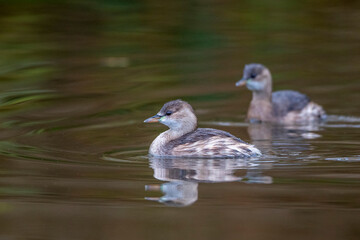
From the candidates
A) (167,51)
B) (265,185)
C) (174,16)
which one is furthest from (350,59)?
(265,185)

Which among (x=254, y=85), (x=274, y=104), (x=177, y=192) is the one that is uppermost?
(x=254, y=85)

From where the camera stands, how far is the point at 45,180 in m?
8.02

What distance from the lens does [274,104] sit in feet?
43.4

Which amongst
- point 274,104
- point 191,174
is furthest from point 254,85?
point 191,174

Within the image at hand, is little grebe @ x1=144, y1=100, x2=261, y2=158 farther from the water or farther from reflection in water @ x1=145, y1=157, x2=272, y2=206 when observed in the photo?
the water

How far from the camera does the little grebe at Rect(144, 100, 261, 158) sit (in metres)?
9.17

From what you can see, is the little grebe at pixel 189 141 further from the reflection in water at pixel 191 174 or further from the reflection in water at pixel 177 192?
the reflection in water at pixel 177 192

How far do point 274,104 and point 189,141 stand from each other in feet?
13.6

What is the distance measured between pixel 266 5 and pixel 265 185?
13.8 metres

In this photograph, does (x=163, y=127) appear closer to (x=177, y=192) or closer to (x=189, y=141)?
(x=189, y=141)

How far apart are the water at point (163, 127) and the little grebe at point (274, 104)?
0.30 m

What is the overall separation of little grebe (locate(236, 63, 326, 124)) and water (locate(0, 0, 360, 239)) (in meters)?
0.30

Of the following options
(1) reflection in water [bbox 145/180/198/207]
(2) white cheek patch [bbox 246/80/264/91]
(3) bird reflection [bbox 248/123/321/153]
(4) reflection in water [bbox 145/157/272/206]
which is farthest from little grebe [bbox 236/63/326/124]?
(1) reflection in water [bbox 145/180/198/207]

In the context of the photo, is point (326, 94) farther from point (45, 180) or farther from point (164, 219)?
point (164, 219)
